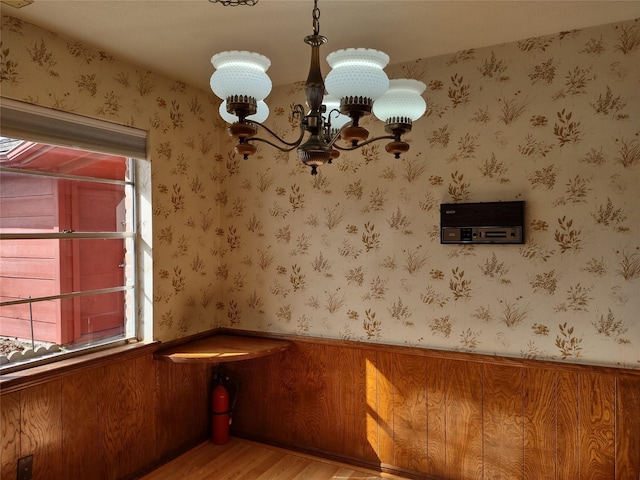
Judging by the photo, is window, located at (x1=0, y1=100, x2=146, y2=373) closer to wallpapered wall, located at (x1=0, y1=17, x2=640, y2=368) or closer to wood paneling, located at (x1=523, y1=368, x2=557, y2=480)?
wallpapered wall, located at (x1=0, y1=17, x2=640, y2=368)

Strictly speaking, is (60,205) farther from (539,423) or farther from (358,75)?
(539,423)

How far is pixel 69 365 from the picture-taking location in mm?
2297

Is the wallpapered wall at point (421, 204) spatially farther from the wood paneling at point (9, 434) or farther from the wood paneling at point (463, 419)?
the wood paneling at point (9, 434)

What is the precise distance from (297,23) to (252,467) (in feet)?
8.29

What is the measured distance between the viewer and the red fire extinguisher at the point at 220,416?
315cm

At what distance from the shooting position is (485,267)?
2520 millimetres

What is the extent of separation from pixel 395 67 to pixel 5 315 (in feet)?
8.00

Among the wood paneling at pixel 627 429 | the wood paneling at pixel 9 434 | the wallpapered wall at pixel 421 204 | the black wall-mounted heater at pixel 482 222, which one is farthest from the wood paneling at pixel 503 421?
the wood paneling at pixel 9 434

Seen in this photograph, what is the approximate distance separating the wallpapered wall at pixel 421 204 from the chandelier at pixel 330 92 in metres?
1.02

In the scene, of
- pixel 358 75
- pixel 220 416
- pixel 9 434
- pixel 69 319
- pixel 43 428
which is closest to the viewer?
pixel 358 75

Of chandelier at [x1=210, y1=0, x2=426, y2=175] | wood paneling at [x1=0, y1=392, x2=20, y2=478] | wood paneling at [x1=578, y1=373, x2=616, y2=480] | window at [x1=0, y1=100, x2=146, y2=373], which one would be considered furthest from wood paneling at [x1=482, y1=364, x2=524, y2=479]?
wood paneling at [x1=0, y1=392, x2=20, y2=478]

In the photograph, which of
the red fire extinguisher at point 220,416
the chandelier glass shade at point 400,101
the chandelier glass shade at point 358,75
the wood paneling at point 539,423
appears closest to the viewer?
the chandelier glass shade at point 358,75

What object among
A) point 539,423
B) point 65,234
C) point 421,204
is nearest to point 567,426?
point 539,423

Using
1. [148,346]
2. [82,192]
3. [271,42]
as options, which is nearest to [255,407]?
[148,346]
